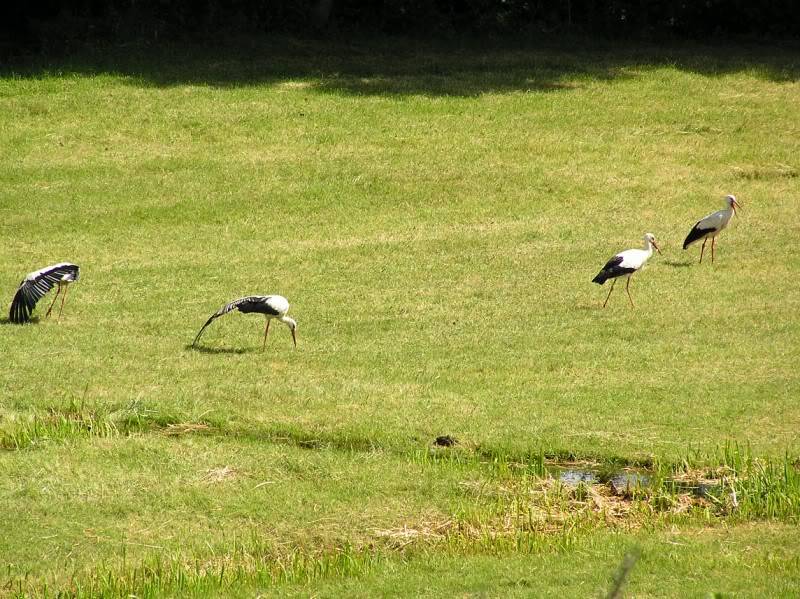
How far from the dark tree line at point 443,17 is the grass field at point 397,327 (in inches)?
69.7

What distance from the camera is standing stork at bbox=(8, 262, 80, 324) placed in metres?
15.2

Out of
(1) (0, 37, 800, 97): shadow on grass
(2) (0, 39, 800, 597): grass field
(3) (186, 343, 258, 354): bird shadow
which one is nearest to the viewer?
(2) (0, 39, 800, 597): grass field

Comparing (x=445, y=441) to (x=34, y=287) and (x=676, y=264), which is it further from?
(x=676, y=264)

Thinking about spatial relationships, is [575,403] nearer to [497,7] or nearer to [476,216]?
[476,216]

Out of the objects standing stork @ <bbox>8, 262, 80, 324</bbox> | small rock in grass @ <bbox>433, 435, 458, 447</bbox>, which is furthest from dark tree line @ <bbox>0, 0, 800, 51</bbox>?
small rock in grass @ <bbox>433, 435, 458, 447</bbox>

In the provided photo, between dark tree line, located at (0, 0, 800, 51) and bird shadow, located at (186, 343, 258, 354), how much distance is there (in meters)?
18.4

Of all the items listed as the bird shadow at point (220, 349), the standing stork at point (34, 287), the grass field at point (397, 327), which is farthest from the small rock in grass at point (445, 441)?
the standing stork at point (34, 287)

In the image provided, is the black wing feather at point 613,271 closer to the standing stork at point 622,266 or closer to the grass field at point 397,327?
the standing stork at point 622,266

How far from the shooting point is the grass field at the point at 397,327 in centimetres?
945

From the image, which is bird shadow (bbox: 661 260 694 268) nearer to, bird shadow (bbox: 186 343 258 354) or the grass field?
the grass field

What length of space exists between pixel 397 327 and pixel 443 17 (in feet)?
65.1

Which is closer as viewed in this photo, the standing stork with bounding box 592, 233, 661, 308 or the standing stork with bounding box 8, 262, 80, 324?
the standing stork with bounding box 8, 262, 80, 324

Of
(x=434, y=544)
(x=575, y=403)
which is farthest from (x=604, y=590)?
(x=575, y=403)

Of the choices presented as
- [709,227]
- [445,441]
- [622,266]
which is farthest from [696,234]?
[445,441]
